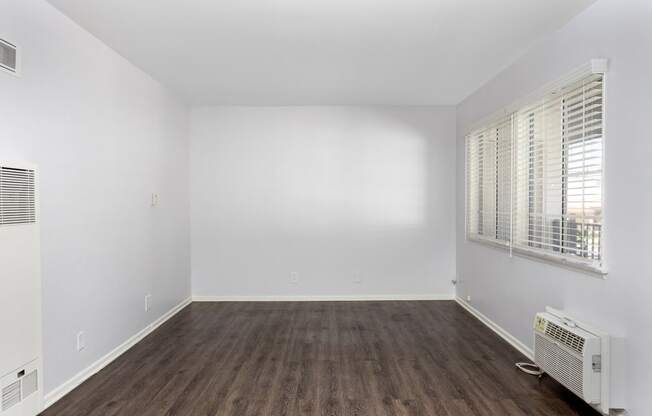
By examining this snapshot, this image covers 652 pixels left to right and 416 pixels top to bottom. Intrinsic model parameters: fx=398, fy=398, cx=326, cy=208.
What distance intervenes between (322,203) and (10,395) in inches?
147

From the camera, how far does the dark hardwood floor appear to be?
2.59 m

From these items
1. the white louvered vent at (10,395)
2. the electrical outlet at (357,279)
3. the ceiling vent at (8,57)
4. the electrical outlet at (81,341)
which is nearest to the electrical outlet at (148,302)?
the electrical outlet at (81,341)

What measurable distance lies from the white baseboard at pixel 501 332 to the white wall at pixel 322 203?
76 centimetres

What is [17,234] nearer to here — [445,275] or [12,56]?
[12,56]

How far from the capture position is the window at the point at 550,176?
260 centimetres

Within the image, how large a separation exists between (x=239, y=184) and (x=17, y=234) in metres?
3.17

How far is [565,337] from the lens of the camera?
2.56 metres

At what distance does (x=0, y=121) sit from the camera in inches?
88.5

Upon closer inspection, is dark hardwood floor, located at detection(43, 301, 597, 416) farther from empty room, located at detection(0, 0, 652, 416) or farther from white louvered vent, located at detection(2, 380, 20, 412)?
white louvered vent, located at detection(2, 380, 20, 412)

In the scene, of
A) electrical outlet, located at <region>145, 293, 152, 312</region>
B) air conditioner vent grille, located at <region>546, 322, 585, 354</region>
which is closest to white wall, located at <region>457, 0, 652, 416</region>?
air conditioner vent grille, located at <region>546, 322, 585, 354</region>

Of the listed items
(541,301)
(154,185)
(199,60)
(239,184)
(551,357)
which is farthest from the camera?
(239,184)

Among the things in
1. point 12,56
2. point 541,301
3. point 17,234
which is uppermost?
point 12,56

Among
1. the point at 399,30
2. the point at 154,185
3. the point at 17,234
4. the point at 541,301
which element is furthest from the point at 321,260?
the point at 17,234

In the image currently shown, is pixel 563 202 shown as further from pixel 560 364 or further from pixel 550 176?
pixel 560 364
